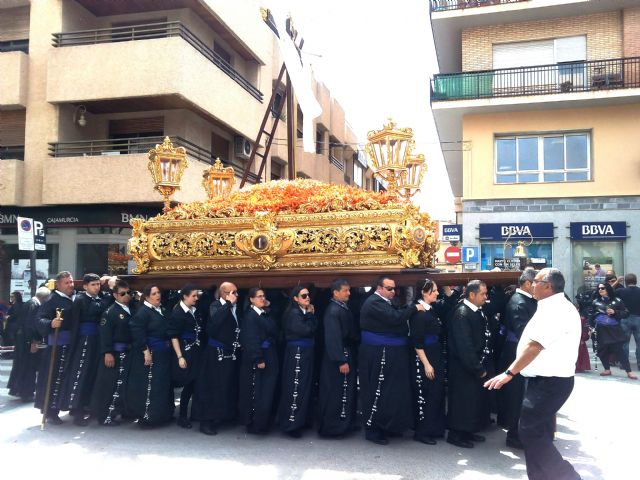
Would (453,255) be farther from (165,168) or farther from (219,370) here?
(219,370)

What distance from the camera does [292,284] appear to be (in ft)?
20.1

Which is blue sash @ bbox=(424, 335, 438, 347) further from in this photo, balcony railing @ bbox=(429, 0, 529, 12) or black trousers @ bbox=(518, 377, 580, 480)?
balcony railing @ bbox=(429, 0, 529, 12)

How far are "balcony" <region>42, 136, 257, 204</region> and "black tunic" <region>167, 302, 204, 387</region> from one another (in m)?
8.03

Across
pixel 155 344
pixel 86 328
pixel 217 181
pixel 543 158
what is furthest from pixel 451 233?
pixel 86 328

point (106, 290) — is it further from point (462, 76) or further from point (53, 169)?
point (462, 76)

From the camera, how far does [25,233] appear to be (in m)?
10.3

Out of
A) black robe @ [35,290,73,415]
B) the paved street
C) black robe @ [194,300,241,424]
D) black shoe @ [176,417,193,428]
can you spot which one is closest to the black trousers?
the paved street

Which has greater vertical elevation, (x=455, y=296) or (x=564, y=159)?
(x=564, y=159)

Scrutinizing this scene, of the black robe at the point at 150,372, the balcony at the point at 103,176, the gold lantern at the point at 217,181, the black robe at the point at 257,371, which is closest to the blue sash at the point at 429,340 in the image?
the black robe at the point at 257,371

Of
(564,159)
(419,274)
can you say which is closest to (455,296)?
(419,274)

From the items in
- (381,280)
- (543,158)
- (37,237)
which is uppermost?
(543,158)

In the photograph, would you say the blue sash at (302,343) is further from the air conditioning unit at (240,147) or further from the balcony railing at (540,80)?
the air conditioning unit at (240,147)

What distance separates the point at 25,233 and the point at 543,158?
40.0ft

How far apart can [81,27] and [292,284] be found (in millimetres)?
12268
